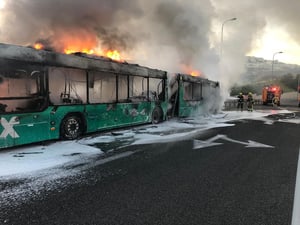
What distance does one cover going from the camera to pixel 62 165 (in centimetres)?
521

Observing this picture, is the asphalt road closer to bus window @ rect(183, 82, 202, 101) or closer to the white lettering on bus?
the white lettering on bus

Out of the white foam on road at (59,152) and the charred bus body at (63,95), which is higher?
the charred bus body at (63,95)

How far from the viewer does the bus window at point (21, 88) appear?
20.1 feet

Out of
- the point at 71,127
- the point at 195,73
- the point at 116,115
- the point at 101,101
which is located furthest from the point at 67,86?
the point at 195,73

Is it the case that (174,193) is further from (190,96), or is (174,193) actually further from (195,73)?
(195,73)

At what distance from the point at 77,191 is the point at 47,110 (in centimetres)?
355

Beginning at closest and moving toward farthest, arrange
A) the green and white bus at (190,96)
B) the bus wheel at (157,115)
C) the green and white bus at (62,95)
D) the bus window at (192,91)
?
the green and white bus at (62,95) < the bus wheel at (157,115) < the green and white bus at (190,96) < the bus window at (192,91)

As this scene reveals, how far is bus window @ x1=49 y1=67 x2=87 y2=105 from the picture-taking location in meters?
7.14

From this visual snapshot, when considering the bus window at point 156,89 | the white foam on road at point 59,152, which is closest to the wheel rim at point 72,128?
the white foam on road at point 59,152

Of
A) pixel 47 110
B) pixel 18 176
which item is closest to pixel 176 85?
pixel 47 110

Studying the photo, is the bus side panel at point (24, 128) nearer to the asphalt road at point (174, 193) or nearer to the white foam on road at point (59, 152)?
the white foam on road at point (59, 152)

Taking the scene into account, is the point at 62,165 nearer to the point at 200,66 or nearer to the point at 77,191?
the point at 77,191

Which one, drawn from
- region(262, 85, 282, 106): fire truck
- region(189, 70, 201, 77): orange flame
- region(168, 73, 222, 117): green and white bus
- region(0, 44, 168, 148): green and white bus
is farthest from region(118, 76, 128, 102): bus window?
region(262, 85, 282, 106): fire truck

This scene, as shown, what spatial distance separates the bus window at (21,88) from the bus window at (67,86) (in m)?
0.33
